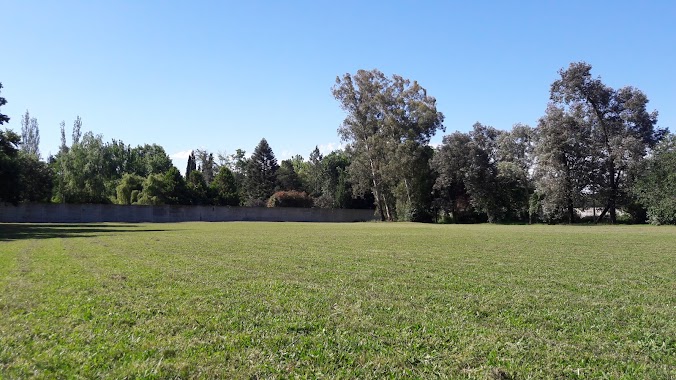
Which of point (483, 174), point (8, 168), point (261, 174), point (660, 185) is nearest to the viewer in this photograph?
point (8, 168)

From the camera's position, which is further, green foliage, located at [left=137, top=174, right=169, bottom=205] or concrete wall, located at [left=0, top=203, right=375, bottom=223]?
green foliage, located at [left=137, top=174, right=169, bottom=205]

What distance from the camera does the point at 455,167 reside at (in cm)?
6750

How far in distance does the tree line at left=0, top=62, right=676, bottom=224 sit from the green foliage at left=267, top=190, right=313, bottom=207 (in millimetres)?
220

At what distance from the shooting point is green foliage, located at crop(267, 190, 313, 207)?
8996cm

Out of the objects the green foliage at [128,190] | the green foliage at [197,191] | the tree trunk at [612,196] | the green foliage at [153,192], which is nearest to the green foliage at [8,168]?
the green foliage at [153,192]

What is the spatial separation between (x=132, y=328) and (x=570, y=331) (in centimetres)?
601

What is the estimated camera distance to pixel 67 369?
16.5 feet

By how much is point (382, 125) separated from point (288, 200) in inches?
1075

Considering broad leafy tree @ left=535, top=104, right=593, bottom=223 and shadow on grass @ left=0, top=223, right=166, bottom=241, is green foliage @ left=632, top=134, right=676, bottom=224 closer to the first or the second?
broad leafy tree @ left=535, top=104, right=593, bottom=223

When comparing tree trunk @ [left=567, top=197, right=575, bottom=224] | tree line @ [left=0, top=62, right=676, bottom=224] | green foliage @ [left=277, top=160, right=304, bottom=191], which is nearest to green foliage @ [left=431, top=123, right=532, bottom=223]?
tree line @ [left=0, top=62, right=676, bottom=224]

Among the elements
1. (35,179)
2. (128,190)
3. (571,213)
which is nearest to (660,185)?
(571,213)

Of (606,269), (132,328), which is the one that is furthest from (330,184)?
(132,328)

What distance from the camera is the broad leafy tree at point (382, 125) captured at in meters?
70.6

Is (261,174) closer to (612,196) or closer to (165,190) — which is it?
(165,190)
